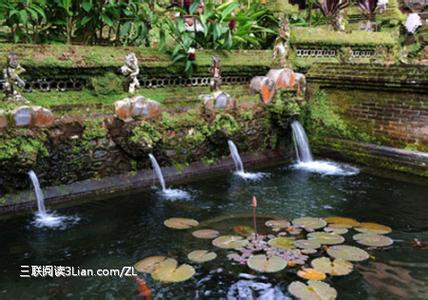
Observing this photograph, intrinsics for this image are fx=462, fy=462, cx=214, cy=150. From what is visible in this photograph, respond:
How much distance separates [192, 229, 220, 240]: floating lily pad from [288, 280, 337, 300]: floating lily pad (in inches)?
50.7

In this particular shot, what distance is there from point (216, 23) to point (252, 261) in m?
5.21

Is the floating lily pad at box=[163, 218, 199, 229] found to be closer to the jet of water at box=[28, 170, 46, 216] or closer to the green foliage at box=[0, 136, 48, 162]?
the jet of water at box=[28, 170, 46, 216]

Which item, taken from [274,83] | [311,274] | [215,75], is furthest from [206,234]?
[274,83]

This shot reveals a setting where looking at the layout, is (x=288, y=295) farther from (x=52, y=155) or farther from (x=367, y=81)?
(x=367, y=81)

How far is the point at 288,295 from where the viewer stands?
12.5 feet

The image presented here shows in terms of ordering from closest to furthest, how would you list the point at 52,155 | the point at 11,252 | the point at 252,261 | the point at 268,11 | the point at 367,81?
the point at 252,261 < the point at 11,252 < the point at 52,155 < the point at 367,81 < the point at 268,11

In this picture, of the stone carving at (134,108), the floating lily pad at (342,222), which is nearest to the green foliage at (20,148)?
the stone carving at (134,108)

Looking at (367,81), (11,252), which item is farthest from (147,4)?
(11,252)

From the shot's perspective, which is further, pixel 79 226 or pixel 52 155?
pixel 52 155

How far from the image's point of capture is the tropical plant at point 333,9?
466 inches

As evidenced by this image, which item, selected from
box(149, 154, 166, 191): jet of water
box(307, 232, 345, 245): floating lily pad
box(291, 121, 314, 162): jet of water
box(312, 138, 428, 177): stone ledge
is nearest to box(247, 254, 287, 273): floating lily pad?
box(307, 232, 345, 245): floating lily pad

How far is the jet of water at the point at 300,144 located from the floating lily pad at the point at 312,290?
5108 mm

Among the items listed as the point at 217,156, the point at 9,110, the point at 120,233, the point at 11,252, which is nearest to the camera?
the point at 11,252

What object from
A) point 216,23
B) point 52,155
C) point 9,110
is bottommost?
point 52,155
